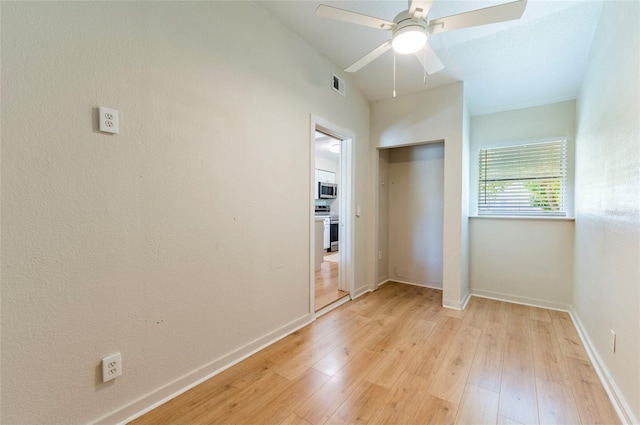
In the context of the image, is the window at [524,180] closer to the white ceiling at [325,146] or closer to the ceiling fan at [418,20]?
the white ceiling at [325,146]

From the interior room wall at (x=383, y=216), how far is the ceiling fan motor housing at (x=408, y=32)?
2002mm

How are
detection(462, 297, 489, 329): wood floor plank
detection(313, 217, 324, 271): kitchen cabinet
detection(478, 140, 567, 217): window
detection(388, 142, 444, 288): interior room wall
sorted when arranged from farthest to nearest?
detection(313, 217, 324, 271): kitchen cabinet → detection(388, 142, 444, 288): interior room wall → detection(478, 140, 567, 217): window → detection(462, 297, 489, 329): wood floor plank

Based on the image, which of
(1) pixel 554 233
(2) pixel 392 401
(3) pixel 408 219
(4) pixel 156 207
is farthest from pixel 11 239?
(1) pixel 554 233

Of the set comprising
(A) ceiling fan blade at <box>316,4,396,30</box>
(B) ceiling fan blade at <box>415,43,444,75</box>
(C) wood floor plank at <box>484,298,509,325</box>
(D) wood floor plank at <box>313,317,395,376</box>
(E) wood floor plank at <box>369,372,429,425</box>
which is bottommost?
(C) wood floor plank at <box>484,298,509,325</box>

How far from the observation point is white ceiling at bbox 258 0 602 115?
1.98 metres

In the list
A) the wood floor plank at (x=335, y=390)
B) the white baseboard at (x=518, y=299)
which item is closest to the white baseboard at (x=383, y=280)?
the white baseboard at (x=518, y=299)

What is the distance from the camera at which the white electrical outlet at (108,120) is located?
1.28 m

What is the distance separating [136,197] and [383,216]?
320 cm

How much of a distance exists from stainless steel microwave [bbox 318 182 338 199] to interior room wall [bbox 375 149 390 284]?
2723mm

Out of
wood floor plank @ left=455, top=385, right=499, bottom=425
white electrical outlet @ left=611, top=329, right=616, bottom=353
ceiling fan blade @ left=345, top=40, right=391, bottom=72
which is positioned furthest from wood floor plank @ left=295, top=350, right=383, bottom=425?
ceiling fan blade @ left=345, top=40, right=391, bottom=72

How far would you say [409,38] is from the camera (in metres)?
1.61

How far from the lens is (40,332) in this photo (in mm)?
1140

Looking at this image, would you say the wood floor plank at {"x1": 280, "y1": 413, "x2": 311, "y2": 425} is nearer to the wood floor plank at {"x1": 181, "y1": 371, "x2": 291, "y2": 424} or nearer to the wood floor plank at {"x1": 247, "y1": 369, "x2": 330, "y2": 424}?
the wood floor plank at {"x1": 247, "y1": 369, "x2": 330, "y2": 424}

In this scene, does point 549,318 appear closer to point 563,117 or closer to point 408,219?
point 408,219
